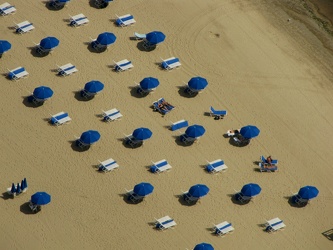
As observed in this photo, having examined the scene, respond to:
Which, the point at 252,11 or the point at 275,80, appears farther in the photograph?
the point at 252,11

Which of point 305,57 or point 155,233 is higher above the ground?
point 305,57

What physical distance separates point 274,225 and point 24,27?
2078cm

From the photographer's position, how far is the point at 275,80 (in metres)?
54.8

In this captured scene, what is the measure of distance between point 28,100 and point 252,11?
17797 mm

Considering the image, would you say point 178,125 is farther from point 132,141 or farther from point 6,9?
point 6,9

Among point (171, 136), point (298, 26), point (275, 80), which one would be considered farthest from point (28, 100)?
point (298, 26)

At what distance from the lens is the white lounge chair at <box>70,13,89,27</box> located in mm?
55969

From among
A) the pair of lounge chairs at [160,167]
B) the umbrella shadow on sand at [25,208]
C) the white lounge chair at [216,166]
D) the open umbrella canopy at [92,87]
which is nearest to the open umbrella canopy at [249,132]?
the white lounge chair at [216,166]

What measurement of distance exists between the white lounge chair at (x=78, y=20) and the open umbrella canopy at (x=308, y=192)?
1845 cm

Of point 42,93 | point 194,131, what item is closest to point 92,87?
point 42,93

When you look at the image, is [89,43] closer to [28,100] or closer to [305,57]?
[28,100]

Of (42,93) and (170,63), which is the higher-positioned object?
(170,63)

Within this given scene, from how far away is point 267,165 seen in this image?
4906cm

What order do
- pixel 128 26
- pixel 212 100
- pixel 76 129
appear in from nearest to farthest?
pixel 76 129, pixel 212 100, pixel 128 26
